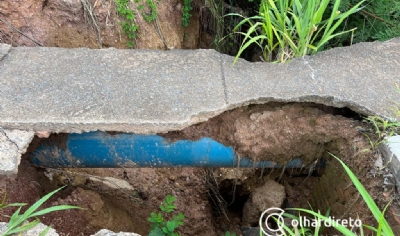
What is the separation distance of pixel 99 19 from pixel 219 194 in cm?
156

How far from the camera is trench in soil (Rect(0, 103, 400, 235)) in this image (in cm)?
177

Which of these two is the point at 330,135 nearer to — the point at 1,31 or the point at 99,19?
the point at 99,19

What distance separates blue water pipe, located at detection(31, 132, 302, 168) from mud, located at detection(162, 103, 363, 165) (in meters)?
0.05

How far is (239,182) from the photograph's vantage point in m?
2.63

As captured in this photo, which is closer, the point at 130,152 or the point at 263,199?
the point at 130,152

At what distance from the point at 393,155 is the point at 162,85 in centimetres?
116

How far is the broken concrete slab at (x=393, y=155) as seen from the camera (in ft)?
5.13

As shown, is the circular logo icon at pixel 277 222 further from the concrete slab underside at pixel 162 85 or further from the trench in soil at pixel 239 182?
the concrete slab underside at pixel 162 85

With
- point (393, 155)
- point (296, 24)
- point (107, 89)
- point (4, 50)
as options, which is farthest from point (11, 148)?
point (393, 155)

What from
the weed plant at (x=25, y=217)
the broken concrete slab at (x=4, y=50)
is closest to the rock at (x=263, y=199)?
the weed plant at (x=25, y=217)

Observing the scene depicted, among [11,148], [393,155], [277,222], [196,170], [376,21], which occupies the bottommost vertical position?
[196,170]

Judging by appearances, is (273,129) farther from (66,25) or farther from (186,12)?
(66,25)

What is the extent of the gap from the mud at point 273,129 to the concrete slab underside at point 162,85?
9 cm

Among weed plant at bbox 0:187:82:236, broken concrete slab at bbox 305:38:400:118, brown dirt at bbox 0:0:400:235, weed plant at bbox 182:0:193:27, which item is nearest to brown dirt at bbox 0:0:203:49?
brown dirt at bbox 0:0:400:235
